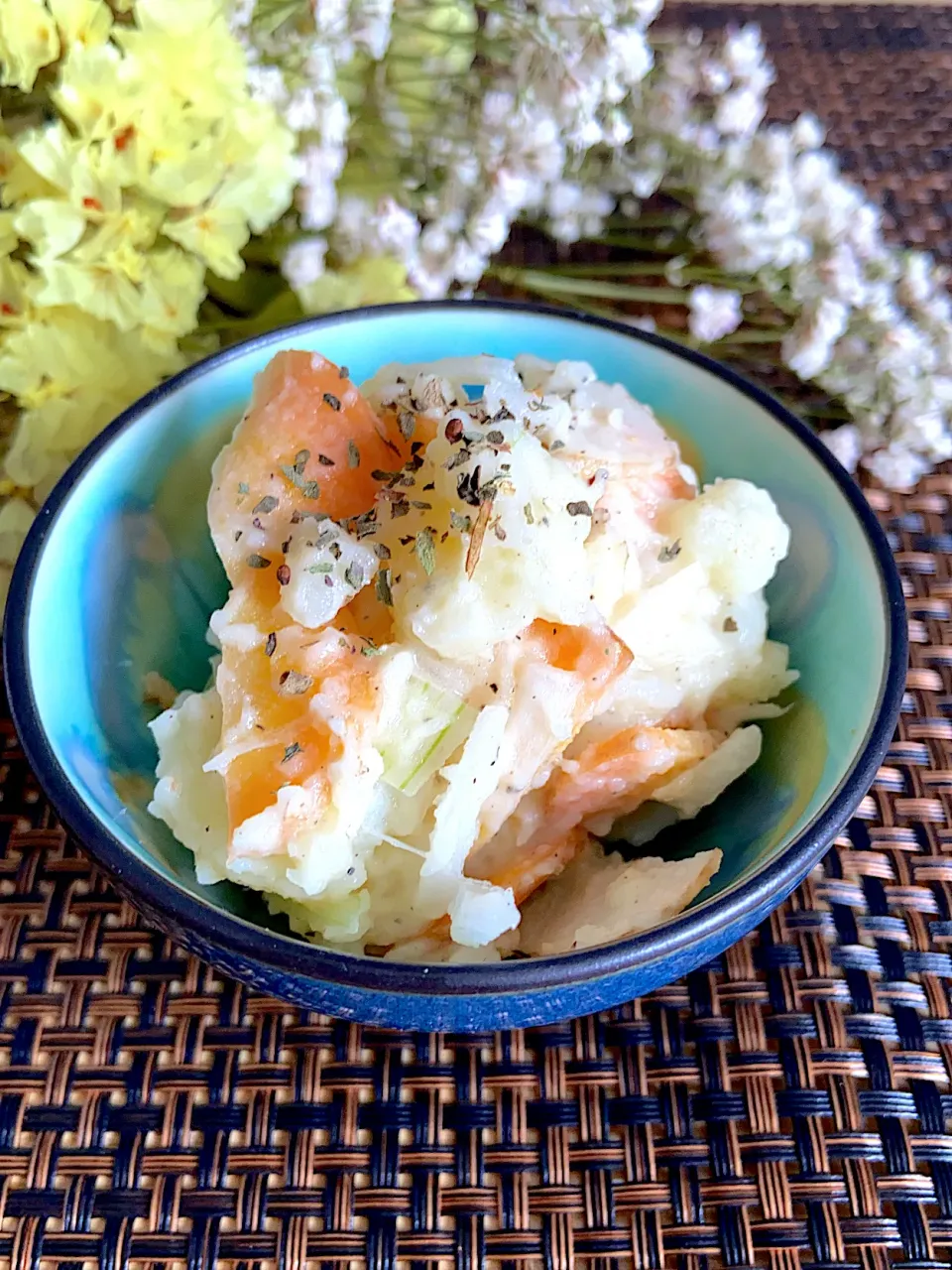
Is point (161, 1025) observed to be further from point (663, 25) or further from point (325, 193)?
point (663, 25)

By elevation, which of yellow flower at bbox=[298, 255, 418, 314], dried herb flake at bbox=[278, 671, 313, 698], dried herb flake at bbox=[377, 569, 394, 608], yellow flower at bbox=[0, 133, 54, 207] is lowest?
dried herb flake at bbox=[278, 671, 313, 698]

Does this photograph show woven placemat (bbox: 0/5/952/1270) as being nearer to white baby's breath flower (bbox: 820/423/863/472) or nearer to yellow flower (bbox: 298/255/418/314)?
white baby's breath flower (bbox: 820/423/863/472)

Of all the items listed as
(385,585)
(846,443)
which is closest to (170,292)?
(385,585)

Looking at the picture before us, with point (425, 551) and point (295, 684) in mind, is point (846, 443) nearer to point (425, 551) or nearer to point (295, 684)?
point (425, 551)

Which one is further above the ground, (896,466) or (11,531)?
(11,531)

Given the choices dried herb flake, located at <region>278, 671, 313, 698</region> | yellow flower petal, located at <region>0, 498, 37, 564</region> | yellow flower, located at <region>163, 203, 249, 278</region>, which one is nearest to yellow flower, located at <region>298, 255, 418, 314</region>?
yellow flower, located at <region>163, 203, 249, 278</region>

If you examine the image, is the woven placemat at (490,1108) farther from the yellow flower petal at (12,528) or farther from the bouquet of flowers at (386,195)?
the bouquet of flowers at (386,195)

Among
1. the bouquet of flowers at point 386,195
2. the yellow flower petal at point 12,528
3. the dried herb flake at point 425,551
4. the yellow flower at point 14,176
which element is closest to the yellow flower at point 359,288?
the bouquet of flowers at point 386,195
